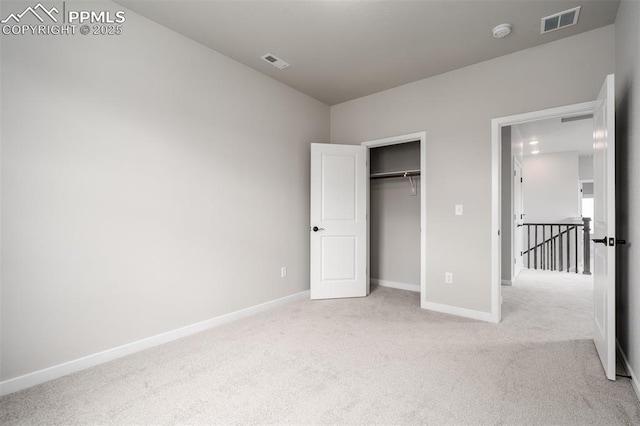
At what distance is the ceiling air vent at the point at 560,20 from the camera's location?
2416mm

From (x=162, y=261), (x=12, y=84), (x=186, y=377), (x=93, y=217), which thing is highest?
(x=12, y=84)

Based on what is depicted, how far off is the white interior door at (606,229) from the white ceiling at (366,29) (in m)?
0.93

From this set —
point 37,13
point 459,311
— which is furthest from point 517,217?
point 37,13

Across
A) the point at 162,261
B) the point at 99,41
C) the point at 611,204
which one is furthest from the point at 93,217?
the point at 611,204

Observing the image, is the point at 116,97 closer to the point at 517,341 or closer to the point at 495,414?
the point at 495,414

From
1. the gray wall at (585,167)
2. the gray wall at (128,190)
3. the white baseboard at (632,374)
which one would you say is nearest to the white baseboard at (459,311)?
the white baseboard at (632,374)

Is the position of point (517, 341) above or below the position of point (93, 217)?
below

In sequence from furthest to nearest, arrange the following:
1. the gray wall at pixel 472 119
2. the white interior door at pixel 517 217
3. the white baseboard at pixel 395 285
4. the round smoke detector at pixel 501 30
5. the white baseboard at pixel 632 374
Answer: the white interior door at pixel 517 217, the white baseboard at pixel 395 285, the gray wall at pixel 472 119, the round smoke detector at pixel 501 30, the white baseboard at pixel 632 374

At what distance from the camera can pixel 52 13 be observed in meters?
2.07

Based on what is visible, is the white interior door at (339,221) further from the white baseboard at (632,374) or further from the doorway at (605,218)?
the white baseboard at (632,374)

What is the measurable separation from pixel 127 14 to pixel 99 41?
0.35 m

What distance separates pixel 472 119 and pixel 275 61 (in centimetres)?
222

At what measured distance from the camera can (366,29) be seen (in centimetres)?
266

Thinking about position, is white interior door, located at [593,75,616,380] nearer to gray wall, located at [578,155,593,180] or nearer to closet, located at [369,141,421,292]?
closet, located at [369,141,421,292]
